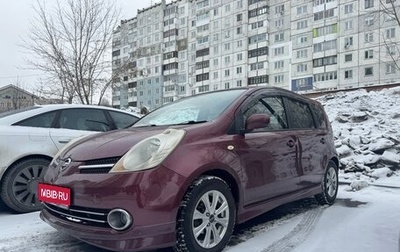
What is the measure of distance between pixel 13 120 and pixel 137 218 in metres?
2.87

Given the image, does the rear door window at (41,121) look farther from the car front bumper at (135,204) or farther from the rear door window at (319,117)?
the rear door window at (319,117)

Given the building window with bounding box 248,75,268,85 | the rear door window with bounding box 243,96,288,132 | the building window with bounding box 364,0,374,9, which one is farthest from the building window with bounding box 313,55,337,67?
the rear door window with bounding box 243,96,288,132

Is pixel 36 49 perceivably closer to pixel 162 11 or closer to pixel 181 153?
pixel 181 153

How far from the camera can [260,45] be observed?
53688 millimetres

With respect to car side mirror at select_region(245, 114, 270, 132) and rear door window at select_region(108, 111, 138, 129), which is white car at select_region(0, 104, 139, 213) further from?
car side mirror at select_region(245, 114, 270, 132)

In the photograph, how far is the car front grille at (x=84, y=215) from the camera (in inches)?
108

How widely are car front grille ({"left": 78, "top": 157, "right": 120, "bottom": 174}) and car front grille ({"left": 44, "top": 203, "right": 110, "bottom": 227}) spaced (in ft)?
0.97

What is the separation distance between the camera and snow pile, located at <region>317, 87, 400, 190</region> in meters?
6.96

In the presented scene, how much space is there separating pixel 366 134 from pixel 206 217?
696cm

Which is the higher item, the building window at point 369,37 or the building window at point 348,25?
the building window at point 348,25

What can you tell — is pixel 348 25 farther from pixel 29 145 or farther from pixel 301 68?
pixel 29 145

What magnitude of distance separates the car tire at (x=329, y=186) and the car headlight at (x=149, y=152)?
8.90ft

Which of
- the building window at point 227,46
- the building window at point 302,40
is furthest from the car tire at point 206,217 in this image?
the building window at point 227,46

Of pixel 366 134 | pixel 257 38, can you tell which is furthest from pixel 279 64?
pixel 366 134
